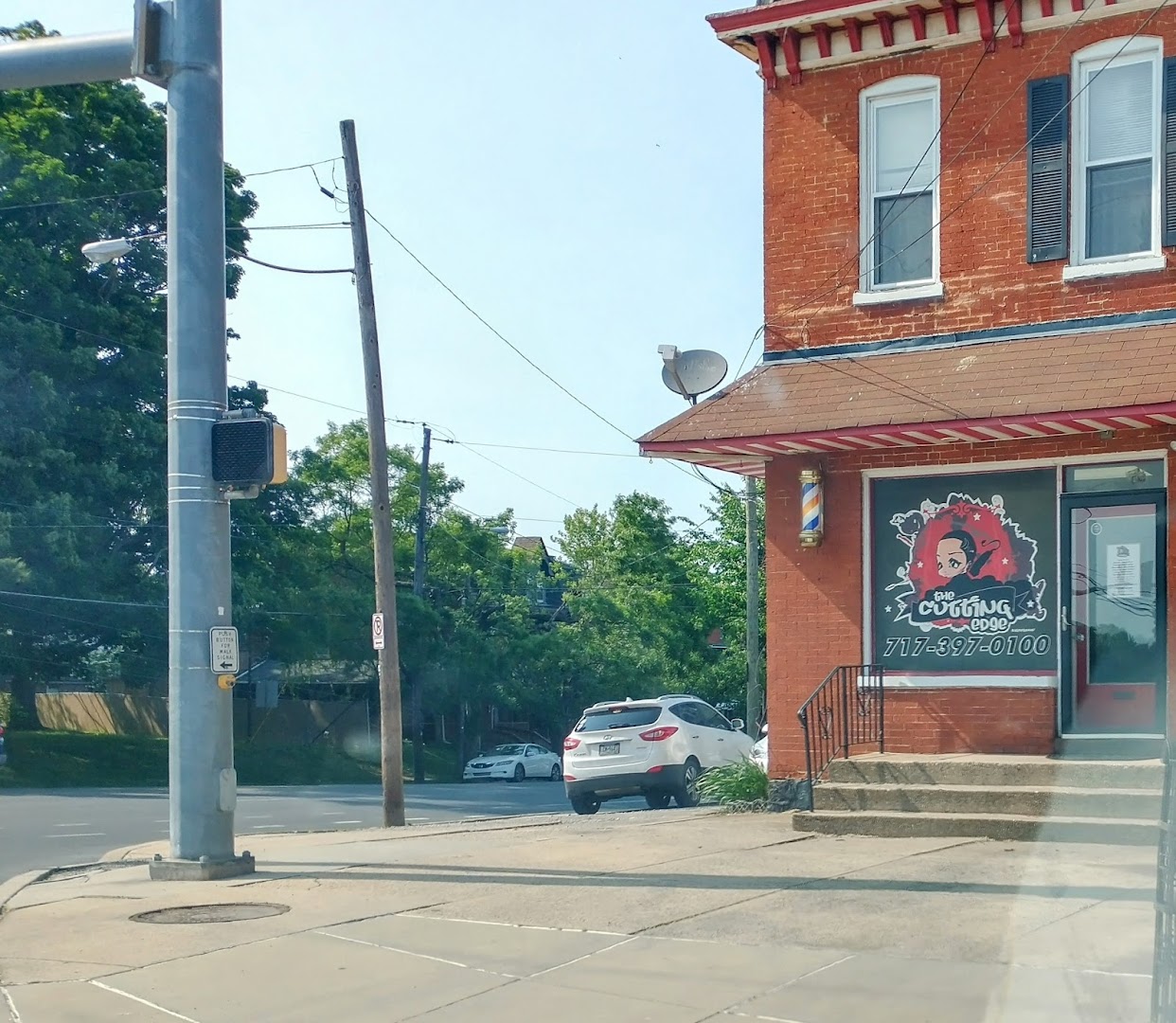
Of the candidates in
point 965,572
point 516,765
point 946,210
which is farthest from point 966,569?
point 516,765

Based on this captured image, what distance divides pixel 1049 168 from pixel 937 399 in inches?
99.0

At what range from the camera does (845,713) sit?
45.1 ft

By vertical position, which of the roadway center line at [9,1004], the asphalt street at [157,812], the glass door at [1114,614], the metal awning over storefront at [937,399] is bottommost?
the asphalt street at [157,812]

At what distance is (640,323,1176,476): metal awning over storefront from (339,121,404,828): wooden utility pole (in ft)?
19.6

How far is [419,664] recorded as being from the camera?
47.3 m

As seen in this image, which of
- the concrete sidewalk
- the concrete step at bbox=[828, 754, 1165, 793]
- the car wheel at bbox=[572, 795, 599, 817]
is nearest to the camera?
the concrete sidewalk

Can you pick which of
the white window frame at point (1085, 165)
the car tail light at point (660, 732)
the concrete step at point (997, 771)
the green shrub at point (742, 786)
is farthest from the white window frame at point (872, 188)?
the car tail light at point (660, 732)

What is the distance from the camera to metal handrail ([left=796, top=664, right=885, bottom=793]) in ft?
45.2

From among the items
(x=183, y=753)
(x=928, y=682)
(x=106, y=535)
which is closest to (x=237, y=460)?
(x=183, y=753)

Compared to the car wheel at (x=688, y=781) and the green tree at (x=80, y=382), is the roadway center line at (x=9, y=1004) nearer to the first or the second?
the car wheel at (x=688, y=781)

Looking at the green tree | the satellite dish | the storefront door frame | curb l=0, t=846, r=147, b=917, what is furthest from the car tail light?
the green tree

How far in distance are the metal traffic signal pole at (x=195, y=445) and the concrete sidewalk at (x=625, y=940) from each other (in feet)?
2.21

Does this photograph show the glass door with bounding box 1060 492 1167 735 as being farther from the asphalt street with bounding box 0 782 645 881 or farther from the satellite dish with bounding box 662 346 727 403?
the asphalt street with bounding box 0 782 645 881

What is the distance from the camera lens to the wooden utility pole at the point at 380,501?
18.9 meters
